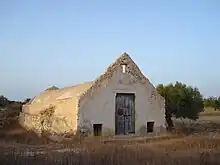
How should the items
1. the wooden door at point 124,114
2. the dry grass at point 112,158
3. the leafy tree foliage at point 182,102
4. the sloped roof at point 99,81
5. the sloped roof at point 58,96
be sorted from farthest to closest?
the leafy tree foliage at point 182,102, the wooden door at point 124,114, the sloped roof at point 58,96, the sloped roof at point 99,81, the dry grass at point 112,158

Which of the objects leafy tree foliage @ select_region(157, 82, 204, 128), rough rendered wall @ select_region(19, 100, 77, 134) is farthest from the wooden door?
leafy tree foliage @ select_region(157, 82, 204, 128)

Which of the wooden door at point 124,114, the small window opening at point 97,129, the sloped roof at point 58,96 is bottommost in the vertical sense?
the small window opening at point 97,129

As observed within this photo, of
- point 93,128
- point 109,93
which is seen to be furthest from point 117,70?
point 93,128

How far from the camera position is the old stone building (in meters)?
23.3

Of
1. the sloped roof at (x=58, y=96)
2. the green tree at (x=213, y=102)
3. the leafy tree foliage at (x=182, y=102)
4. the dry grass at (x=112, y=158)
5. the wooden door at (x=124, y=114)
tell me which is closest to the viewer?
the dry grass at (x=112, y=158)

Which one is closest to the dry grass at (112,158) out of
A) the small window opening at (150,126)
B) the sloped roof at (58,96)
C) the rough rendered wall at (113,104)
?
the rough rendered wall at (113,104)

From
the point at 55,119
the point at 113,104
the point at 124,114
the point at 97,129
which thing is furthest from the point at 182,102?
the point at 55,119

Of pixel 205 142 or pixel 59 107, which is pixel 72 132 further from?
pixel 205 142

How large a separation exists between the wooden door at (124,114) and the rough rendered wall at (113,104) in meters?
0.31

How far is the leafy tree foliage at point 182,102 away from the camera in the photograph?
3102 cm

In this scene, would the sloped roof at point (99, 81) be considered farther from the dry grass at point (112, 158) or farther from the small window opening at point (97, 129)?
the dry grass at point (112, 158)

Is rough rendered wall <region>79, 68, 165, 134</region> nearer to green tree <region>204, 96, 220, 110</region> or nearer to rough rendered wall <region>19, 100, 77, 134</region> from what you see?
rough rendered wall <region>19, 100, 77, 134</region>

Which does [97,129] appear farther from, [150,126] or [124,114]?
[150,126]

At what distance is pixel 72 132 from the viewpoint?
23.0 metres
